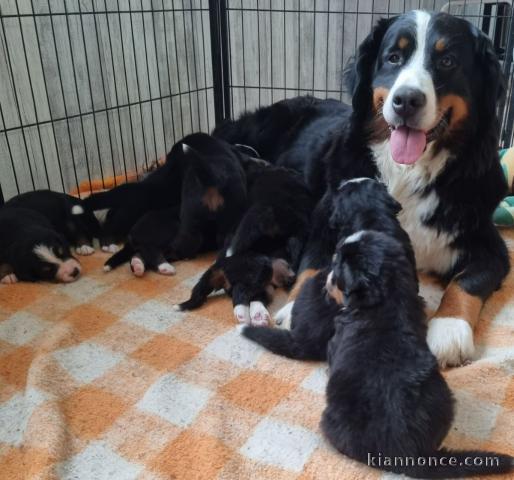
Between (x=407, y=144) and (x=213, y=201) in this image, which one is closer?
(x=407, y=144)

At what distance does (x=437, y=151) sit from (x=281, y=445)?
1136 millimetres

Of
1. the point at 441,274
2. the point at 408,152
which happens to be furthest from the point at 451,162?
the point at 441,274

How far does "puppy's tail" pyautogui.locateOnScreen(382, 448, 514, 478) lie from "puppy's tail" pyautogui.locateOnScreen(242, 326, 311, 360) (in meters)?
0.50

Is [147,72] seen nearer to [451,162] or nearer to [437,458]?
[451,162]

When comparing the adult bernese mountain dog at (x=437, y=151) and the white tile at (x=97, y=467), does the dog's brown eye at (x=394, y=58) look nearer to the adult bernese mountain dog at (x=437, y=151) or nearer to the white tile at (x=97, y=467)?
the adult bernese mountain dog at (x=437, y=151)

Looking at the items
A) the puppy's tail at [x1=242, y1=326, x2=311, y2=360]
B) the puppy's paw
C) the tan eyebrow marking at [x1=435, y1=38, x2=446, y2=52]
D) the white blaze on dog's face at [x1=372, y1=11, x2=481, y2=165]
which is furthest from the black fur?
the tan eyebrow marking at [x1=435, y1=38, x2=446, y2=52]

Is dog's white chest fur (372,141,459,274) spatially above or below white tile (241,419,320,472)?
above

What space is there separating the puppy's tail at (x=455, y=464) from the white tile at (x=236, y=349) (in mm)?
604

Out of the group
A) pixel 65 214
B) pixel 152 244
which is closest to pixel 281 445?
pixel 152 244

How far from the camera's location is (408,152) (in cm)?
180

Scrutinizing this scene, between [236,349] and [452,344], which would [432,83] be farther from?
[236,349]

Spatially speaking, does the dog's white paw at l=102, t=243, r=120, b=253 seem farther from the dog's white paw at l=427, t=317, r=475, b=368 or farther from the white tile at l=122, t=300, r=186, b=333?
the dog's white paw at l=427, t=317, r=475, b=368

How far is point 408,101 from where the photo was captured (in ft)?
5.41

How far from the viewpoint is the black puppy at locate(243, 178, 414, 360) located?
1.53 m
